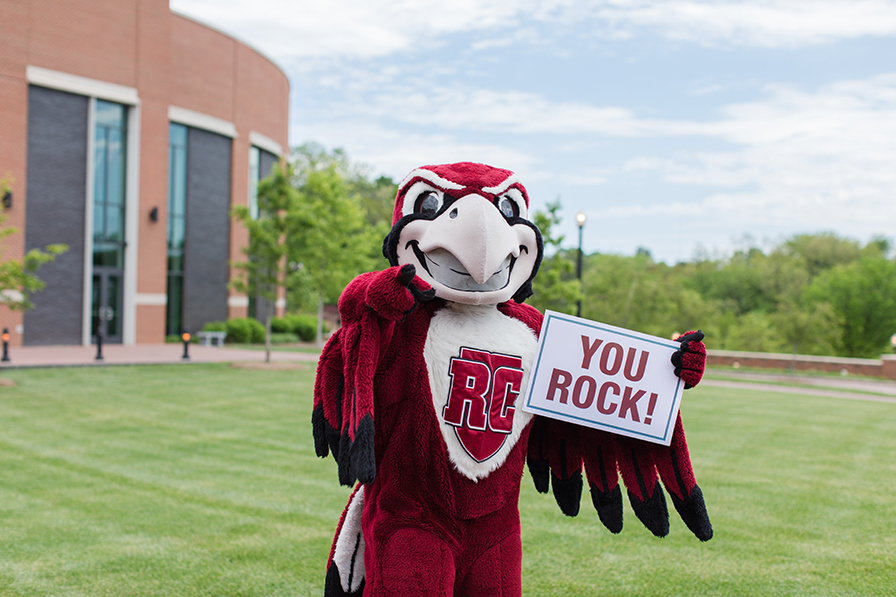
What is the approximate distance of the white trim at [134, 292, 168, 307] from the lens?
2342 cm

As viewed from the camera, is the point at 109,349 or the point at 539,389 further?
the point at 109,349

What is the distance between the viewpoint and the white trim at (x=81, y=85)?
20.6 meters

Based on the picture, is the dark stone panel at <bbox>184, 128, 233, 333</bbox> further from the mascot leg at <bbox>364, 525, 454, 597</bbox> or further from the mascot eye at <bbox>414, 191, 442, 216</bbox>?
the mascot leg at <bbox>364, 525, 454, 597</bbox>

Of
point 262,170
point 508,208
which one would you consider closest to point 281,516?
point 508,208

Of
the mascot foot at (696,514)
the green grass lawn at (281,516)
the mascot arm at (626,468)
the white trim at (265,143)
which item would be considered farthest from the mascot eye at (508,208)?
the white trim at (265,143)

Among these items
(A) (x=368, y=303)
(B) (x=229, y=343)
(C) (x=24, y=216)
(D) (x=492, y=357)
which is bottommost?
(B) (x=229, y=343)

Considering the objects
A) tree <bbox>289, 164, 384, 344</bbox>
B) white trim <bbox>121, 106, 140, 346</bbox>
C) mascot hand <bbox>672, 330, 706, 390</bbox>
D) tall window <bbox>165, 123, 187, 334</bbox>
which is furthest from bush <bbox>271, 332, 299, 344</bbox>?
mascot hand <bbox>672, 330, 706, 390</bbox>

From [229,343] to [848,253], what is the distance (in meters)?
48.5

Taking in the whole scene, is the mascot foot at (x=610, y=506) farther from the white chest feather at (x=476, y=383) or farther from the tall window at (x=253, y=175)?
the tall window at (x=253, y=175)

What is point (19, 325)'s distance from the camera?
2053 cm

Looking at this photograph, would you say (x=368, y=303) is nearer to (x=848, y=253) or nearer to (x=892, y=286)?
(x=892, y=286)

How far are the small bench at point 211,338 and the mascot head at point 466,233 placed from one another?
23189 millimetres

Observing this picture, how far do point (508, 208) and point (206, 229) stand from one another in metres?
25.9

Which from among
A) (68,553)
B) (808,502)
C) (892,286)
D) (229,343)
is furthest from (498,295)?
(892,286)
